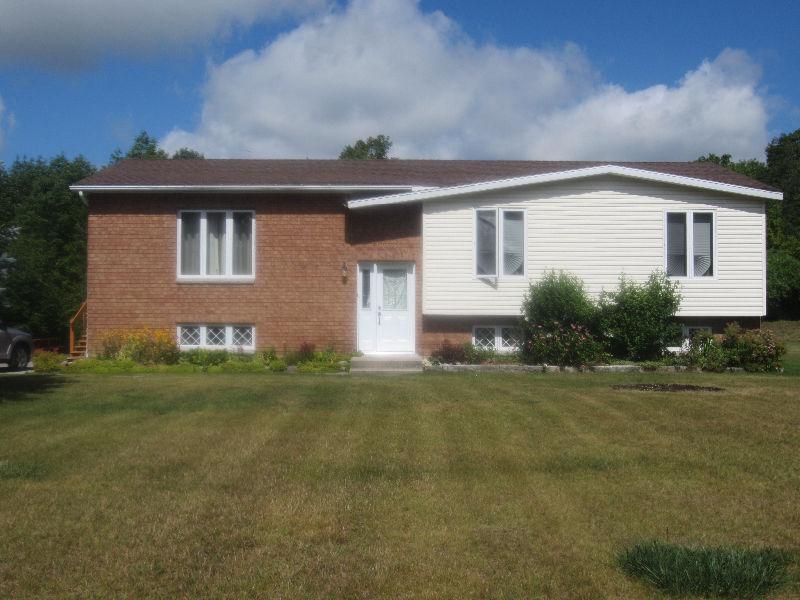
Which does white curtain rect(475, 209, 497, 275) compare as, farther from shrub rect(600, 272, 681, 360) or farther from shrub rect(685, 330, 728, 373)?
shrub rect(685, 330, 728, 373)

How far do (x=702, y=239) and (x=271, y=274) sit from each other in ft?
34.0

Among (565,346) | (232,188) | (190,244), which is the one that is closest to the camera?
(565,346)

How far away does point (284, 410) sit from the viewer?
470 inches

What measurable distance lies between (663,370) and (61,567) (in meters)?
14.7

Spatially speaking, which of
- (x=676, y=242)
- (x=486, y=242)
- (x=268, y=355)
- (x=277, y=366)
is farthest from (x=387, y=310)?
(x=676, y=242)

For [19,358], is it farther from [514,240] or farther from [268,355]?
[514,240]

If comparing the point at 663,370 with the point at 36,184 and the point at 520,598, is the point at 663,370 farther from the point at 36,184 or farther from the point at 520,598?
the point at 36,184

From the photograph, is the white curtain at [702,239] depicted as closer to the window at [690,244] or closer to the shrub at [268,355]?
the window at [690,244]

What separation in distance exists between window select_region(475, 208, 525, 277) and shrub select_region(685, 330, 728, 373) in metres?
4.17

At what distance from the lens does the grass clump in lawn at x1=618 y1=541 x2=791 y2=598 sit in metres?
5.36

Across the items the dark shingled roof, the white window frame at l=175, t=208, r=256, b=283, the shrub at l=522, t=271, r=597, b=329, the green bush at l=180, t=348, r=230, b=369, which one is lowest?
the green bush at l=180, t=348, r=230, b=369

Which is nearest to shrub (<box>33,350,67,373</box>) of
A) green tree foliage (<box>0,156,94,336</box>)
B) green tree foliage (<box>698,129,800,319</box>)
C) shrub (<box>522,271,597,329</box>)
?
green tree foliage (<box>0,156,94,336</box>)

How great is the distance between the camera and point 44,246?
96.2ft

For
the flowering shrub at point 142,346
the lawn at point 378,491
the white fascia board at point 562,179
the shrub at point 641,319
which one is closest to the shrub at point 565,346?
the shrub at point 641,319
